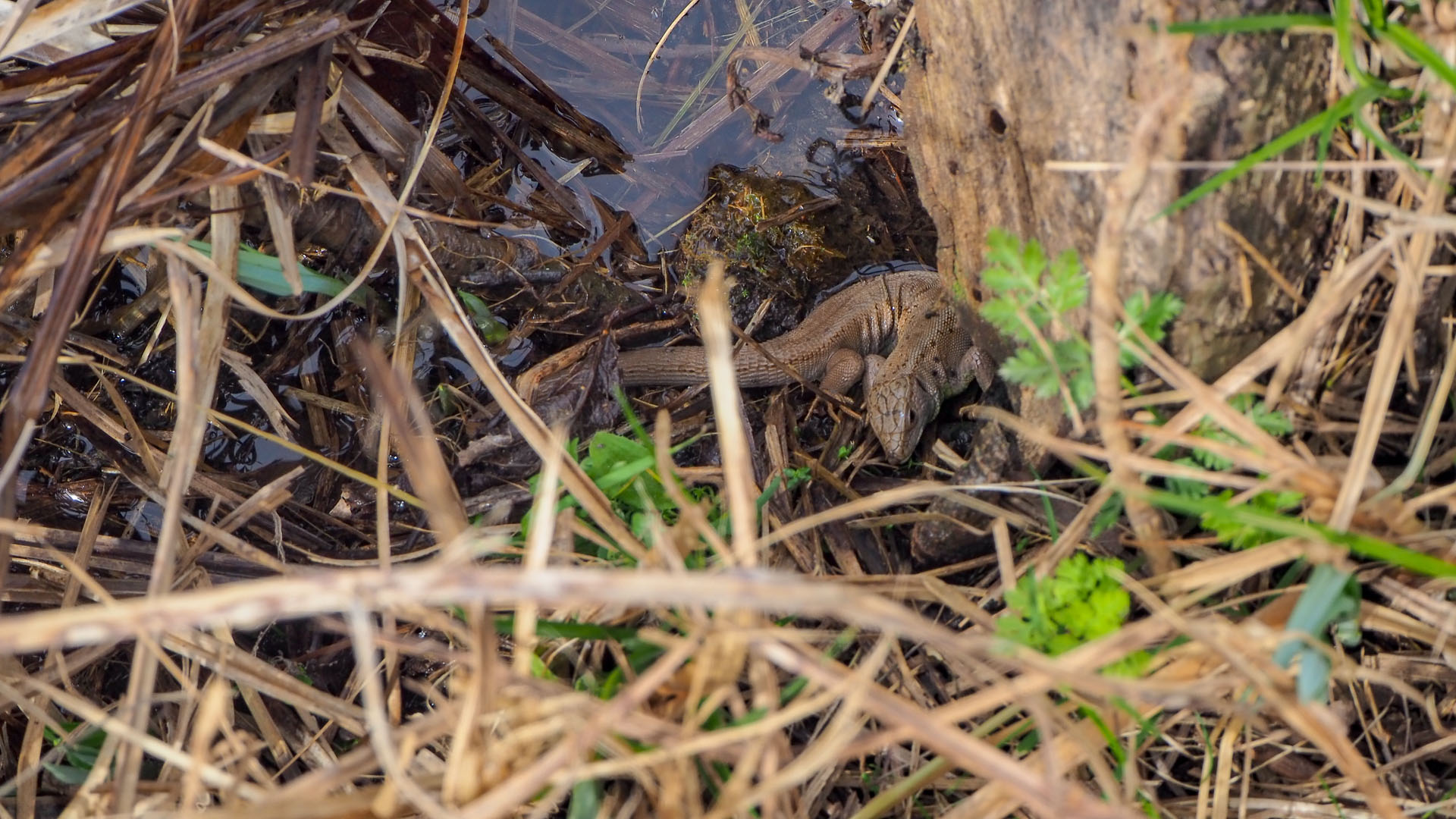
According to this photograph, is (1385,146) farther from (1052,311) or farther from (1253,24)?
(1052,311)

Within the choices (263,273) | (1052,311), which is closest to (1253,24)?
(1052,311)

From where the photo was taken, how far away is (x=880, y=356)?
536cm

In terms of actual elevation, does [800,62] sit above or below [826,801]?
above

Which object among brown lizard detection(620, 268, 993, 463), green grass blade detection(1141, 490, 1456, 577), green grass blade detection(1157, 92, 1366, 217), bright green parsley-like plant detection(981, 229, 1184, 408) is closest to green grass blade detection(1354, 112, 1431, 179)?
green grass blade detection(1157, 92, 1366, 217)

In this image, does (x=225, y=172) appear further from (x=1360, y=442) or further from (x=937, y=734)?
(x=1360, y=442)

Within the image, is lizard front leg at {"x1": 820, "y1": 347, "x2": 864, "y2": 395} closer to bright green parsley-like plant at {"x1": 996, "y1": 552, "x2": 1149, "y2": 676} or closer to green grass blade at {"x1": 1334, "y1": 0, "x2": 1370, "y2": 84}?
bright green parsley-like plant at {"x1": 996, "y1": 552, "x2": 1149, "y2": 676}

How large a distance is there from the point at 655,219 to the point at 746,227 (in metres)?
0.47

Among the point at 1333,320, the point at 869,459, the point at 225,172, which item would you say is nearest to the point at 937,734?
the point at 1333,320

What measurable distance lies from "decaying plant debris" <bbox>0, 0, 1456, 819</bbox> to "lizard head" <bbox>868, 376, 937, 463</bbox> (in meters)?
0.11

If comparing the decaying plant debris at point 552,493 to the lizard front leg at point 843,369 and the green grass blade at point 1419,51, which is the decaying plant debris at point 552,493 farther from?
the lizard front leg at point 843,369

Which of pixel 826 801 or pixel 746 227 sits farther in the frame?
pixel 746 227

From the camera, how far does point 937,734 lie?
1.77 meters

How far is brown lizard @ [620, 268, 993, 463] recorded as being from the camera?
4.22 meters

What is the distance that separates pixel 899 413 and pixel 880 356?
1.30 metres
